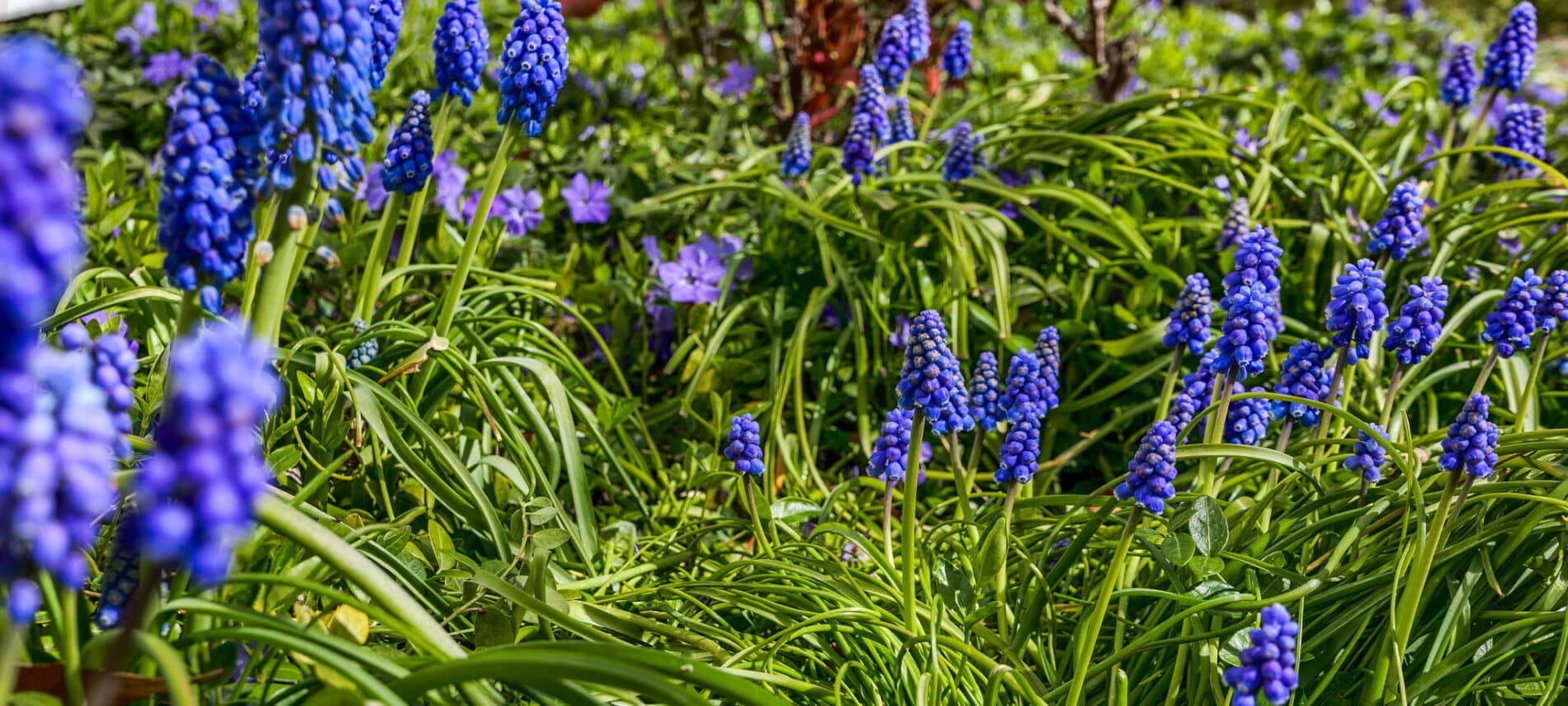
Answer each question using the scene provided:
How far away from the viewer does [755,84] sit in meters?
5.24

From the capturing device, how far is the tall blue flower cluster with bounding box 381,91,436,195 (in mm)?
2352

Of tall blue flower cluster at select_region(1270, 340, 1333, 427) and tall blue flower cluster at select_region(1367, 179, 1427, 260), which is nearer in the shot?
tall blue flower cluster at select_region(1270, 340, 1333, 427)

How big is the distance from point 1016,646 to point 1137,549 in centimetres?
40

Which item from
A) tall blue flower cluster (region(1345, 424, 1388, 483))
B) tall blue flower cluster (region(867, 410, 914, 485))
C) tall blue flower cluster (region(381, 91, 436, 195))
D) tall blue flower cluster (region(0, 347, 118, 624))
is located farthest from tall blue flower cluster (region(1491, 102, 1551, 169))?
tall blue flower cluster (region(0, 347, 118, 624))

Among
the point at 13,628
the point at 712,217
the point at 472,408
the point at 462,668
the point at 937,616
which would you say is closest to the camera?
the point at 13,628

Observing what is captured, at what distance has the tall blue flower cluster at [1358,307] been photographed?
2.21 metres

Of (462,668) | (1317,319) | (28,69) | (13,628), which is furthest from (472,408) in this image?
(1317,319)

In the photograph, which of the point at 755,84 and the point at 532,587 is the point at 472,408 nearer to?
the point at 532,587

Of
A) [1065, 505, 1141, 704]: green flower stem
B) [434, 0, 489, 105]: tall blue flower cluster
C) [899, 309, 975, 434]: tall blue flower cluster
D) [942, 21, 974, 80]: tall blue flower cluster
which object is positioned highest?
[434, 0, 489, 105]: tall blue flower cluster

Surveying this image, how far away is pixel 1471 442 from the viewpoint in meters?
1.81

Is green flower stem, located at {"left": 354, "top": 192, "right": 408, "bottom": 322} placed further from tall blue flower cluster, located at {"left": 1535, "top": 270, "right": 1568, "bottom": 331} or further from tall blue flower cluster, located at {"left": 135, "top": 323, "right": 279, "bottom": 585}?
tall blue flower cluster, located at {"left": 1535, "top": 270, "right": 1568, "bottom": 331}

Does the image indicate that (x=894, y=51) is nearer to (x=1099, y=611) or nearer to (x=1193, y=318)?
(x=1193, y=318)

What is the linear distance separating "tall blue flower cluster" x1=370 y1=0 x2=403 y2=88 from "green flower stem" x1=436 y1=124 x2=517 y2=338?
10.0 inches

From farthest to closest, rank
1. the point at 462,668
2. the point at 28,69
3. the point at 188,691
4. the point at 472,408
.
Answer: the point at 472,408
the point at 462,668
the point at 188,691
the point at 28,69
